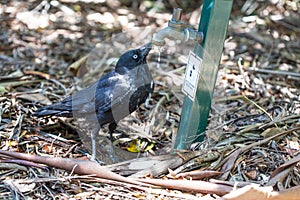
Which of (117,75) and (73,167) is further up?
(117,75)

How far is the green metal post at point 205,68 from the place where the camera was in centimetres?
335

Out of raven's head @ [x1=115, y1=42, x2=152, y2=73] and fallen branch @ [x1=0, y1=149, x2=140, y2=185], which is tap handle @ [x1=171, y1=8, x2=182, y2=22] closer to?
raven's head @ [x1=115, y1=42, x2=152, y2=73]

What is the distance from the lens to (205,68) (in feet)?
11.3

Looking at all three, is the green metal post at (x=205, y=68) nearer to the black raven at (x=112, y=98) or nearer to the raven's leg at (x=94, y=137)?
the black raven at (x=112, y=98)

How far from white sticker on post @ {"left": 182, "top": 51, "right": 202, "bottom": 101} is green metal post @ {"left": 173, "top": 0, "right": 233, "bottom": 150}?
0.9 inches

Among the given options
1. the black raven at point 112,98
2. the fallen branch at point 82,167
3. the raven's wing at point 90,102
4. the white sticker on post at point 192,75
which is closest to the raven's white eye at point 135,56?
the black raven at point 112,98

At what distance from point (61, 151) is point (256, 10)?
3157 mm

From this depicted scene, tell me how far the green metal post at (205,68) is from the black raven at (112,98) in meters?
0.39

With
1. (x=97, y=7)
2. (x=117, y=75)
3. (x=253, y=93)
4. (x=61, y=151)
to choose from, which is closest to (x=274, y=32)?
(x=253, y=93)

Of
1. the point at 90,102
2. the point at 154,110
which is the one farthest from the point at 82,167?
the point at 154,110

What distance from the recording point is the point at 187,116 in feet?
11.6

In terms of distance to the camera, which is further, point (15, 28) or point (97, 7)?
point (97, 7)

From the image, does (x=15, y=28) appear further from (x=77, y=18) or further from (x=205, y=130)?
(x=205, y=130)

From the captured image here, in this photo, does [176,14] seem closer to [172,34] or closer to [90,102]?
[172,34]
